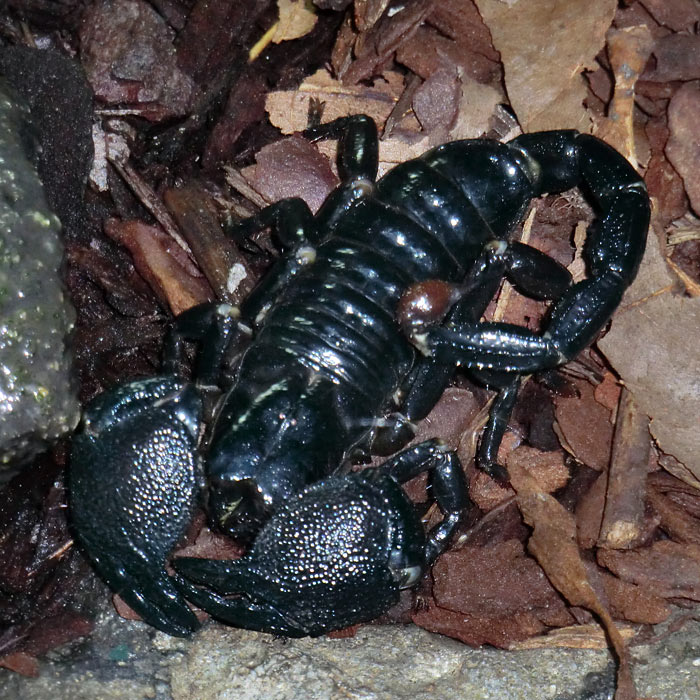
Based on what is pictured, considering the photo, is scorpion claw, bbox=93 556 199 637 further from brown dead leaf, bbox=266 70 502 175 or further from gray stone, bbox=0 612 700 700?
brown dead leaf, bbox=266 70 502 175

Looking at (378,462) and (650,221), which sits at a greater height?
(650,221)

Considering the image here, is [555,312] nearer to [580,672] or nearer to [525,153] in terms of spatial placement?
[525,153]

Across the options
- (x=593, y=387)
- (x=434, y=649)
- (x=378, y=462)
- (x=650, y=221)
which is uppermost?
(x=650, y=221)

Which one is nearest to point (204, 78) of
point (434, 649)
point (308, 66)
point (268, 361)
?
point (308, 66)

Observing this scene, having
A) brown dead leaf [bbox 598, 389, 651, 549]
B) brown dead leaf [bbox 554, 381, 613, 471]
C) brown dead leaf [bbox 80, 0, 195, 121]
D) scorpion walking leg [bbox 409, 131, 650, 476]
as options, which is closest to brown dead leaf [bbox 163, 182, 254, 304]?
brown dead leaf [bbox 80, 0, 195, 121]

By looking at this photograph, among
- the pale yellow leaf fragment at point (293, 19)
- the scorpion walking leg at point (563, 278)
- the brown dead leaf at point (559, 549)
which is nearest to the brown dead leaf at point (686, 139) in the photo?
the scorpion walking leg at point (563, 278)

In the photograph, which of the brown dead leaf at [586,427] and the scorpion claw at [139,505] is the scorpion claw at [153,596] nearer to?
the scorpion claw at [139,505]
